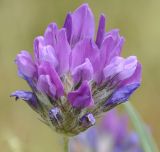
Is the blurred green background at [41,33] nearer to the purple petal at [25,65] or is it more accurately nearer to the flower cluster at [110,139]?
the flower cluster at [110,139]

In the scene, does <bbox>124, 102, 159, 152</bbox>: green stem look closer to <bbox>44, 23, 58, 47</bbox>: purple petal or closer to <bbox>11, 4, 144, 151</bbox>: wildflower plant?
<bbox>11, 4, 144, 151</bbox>: wildflower plant

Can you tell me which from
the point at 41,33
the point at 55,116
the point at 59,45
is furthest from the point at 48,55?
the point at 41,33

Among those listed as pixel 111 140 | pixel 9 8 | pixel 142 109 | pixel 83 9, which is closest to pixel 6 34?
pixel 9 8

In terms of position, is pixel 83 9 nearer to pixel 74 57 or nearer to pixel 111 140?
pixel 74 57

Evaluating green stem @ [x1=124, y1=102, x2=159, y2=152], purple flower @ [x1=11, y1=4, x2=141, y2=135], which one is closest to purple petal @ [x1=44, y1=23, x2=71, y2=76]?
purple flower @ [x1=11, y1=4, x2=141, y2=135]

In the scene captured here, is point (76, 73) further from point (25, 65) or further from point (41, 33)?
point (41, 33)

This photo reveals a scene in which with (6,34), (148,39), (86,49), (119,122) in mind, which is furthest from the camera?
(148,39)
